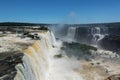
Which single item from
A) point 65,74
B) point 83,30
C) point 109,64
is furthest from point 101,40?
point 65,74

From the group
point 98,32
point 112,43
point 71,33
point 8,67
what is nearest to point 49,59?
point 8,67

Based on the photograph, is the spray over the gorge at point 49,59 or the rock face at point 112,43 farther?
the rock face at point 112,43

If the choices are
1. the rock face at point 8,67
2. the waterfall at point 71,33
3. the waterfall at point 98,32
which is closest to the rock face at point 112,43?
the waterfall at point 98,32

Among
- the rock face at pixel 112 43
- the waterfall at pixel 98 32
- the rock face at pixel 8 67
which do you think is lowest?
the rock face at pixel 112 43

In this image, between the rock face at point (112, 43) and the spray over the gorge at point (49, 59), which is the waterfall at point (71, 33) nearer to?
the spray over the gorge at point (49, 59)

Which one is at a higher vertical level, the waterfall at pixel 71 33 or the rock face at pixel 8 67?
the rock face at pixel 8 67

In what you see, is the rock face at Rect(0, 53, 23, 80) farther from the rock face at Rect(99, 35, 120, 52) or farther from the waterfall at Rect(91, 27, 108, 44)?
the waterfall at Rect(91, 27, 108, 44)

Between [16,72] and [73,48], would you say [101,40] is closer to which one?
[73,48]

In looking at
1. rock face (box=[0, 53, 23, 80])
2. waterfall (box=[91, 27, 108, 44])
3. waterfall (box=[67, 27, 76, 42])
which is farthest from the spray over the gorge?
waterfall (box=[67, 27, 76, 42])

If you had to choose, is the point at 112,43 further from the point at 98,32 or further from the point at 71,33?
the point at 71,33
